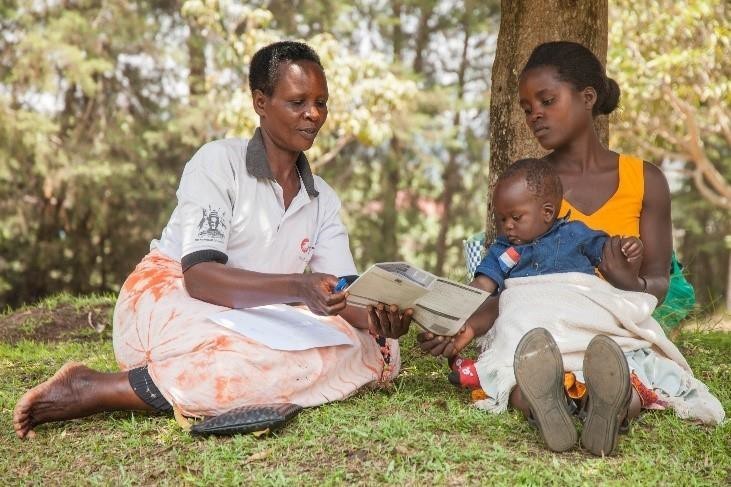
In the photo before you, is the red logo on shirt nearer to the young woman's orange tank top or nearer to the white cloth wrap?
the white cloth wrap

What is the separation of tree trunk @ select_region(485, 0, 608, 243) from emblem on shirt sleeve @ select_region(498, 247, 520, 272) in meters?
1.21

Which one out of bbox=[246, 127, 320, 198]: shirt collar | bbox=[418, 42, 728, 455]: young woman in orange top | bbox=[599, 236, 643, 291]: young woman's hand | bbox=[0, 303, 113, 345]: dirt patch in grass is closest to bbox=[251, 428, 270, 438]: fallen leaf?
bbox=[418, 42, 728, 455]: young woman in orange top

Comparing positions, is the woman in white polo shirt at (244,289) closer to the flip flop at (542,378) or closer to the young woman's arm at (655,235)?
the flip flop at (542,378)

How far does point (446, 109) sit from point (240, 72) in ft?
14.7

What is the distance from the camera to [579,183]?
3.80 metres

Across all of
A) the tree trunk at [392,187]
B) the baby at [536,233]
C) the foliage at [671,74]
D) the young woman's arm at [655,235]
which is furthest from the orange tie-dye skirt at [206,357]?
the tree trunk at [392,187]

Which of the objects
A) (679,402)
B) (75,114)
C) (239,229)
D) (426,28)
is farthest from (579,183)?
(426,28)

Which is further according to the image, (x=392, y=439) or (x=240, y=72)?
(x=240, y=72)

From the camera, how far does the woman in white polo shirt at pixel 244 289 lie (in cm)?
323

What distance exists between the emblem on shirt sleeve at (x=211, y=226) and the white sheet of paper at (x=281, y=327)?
291 millimetres

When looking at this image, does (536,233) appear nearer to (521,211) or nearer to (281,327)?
(521,211)

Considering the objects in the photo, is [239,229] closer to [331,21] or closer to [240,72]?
[240,72]

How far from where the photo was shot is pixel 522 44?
467 centimetres

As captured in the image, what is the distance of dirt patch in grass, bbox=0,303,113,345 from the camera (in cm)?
577
